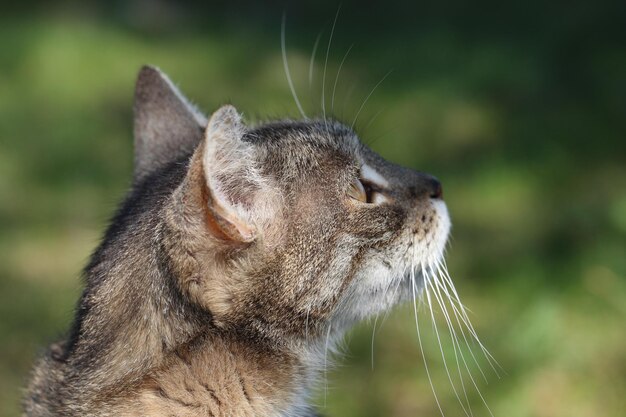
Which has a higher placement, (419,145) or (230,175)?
(419,145)

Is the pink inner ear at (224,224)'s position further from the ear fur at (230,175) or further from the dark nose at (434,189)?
the dark nose at (434,189)

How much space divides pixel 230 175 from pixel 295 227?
280 millimetres

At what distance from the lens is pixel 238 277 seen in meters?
2.67

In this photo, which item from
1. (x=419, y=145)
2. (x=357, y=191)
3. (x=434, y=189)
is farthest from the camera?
(x=419, y=145)

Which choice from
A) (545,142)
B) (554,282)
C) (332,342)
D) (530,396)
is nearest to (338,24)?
(545,142)

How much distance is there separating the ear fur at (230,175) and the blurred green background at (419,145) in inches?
31.2

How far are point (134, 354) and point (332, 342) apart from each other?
624mm

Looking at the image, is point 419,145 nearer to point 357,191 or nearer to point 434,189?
point 434,189

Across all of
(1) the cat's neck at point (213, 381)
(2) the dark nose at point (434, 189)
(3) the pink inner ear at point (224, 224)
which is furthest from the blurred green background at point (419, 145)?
(3) the pink inner ear at point (224, 224)

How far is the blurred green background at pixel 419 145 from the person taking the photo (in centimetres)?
405

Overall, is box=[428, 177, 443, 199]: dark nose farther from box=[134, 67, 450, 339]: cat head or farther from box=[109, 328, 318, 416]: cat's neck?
box=[109, 328, 318, 416]: cat's neck

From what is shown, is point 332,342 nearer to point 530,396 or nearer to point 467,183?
point 530,396

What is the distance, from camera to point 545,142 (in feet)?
18.2

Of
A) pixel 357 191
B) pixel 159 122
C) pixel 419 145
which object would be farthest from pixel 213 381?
pixel 419 145
